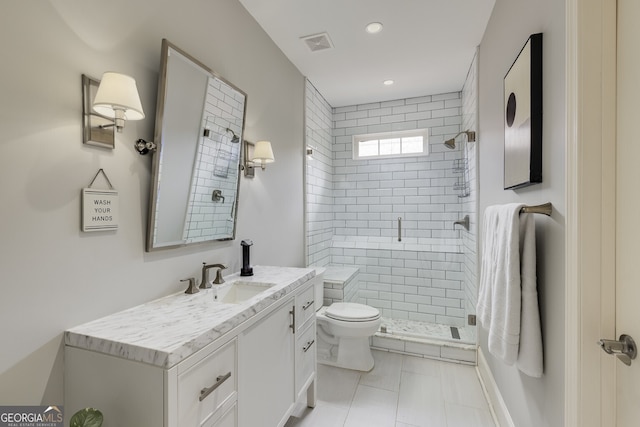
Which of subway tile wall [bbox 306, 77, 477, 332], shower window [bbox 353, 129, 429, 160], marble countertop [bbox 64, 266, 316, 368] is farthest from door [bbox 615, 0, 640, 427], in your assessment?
shower window [bbox 353, 129, 429, 160]

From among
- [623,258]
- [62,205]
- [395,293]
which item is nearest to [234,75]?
[62,205]

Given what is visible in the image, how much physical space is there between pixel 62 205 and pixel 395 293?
118 inches

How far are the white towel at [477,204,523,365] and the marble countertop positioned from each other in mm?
1046

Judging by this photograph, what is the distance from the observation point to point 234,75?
1.91 m

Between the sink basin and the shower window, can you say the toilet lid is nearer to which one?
the sink basin

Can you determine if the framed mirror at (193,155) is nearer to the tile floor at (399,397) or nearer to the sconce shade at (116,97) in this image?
the sconce shade at (116,97)

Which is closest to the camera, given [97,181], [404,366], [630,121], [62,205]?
[630,121]

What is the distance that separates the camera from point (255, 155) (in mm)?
1977

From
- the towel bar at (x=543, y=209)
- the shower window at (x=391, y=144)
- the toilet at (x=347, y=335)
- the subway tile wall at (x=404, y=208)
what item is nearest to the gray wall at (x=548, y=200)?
the towel bar at (x=543, y=209)

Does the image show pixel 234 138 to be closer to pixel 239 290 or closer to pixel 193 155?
pixel 193 155

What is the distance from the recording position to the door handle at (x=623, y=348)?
2.69ft

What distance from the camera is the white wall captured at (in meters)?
0.89

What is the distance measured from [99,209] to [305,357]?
1.40 meters

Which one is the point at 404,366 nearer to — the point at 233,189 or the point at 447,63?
the point at 233,189
